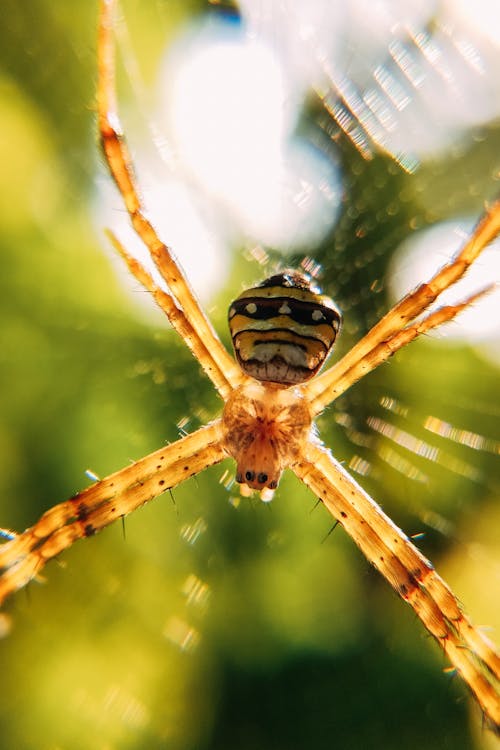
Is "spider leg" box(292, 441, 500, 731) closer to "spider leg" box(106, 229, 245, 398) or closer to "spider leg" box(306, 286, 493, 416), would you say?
"spider leg" box(306, 286, 493, 416)

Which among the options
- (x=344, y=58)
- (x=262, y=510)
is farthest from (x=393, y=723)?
(x=344, y=58)

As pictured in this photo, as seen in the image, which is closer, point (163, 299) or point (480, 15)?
point (163, 299)

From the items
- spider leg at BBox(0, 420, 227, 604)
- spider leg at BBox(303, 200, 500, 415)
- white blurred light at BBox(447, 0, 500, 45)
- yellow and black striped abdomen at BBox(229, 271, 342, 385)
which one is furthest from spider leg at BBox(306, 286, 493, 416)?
white blurred light at BBox(447, 0, 500, 45)

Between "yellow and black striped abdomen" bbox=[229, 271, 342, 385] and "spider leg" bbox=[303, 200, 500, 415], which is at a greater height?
"yellow and black striped abdomen" bbox=[229, 271, 342, 385]

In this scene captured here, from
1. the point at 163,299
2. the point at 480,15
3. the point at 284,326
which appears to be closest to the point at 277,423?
the point at 284,326

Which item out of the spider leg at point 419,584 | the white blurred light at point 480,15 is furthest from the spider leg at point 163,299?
the white blurred light at point 480,15

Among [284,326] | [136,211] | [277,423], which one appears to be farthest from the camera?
[277,423]

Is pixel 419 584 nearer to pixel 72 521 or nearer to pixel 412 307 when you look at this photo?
pixel 412 307
